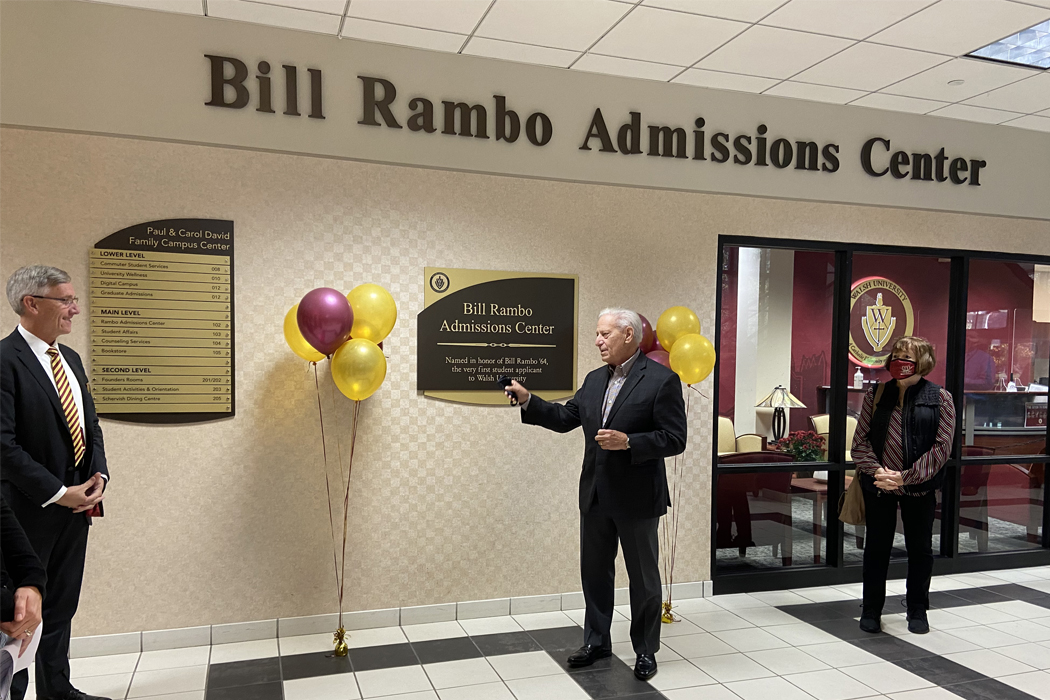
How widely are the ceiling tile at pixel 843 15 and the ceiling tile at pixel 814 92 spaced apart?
78cm

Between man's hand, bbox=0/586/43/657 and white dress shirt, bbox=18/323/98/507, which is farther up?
white dress shirt, bbox=18/323/98/507

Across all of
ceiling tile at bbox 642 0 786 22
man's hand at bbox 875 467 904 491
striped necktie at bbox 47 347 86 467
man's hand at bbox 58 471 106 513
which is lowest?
man's hand at bbox 875 467 904 491

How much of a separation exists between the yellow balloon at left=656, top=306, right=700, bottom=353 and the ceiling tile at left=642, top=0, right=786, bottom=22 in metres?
1.58

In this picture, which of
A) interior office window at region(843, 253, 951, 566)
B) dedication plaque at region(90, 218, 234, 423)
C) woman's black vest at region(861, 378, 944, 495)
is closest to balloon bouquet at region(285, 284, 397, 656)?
dedication plaque at region(90, 218, 234, 423)

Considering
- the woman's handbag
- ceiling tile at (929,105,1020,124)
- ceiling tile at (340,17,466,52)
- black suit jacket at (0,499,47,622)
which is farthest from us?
ceiling tile at (929,105,1020,124)

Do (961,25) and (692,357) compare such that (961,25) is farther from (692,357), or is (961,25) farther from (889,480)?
(889,480)

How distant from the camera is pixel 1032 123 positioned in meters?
5.47

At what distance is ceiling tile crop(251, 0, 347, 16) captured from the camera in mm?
3639

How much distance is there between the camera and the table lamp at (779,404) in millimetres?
5238

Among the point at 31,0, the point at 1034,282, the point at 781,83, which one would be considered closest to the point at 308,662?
the point at 31,0

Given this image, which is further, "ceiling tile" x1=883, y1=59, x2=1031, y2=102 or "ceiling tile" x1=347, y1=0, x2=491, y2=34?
"ceiling tile" x1=883, y1=59, x2=1031, y2=102

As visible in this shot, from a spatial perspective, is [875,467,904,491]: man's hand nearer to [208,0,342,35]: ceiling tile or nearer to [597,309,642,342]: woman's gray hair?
[597,309,642,342]: woman's gray hair

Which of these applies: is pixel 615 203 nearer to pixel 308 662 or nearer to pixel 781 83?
pixel 781 83

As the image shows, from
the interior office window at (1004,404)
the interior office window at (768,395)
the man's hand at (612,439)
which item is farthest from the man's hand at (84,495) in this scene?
the interior office window at (1004,404)
